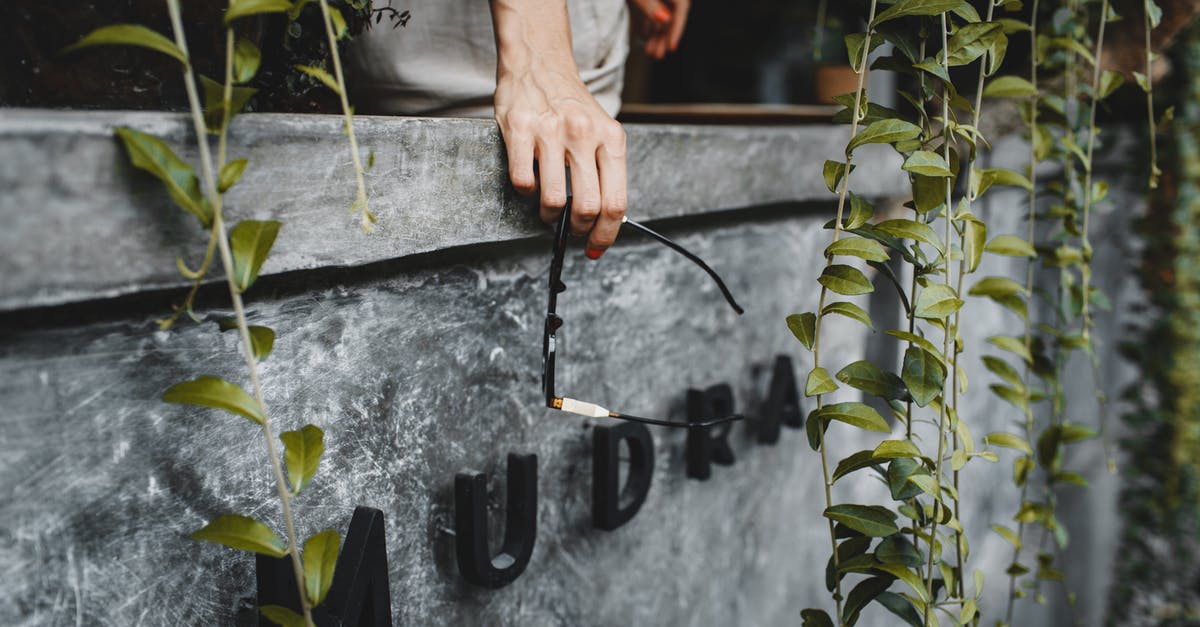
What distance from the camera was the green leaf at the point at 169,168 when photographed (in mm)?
630

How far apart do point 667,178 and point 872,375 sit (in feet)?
1.41

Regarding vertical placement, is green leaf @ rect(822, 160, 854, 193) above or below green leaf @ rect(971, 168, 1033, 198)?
below

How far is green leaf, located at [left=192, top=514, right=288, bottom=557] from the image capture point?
2.27 feet

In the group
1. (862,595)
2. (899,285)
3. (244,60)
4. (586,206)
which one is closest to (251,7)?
(244,60)

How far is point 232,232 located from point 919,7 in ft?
2.19

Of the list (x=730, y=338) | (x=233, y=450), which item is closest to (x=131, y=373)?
(x=233, y=450)

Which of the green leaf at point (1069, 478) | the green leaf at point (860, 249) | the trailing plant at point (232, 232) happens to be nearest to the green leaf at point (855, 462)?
the green leaf at point (860, 249)

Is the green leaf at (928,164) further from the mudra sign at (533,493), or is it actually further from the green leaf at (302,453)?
the green leaf at (302,453)

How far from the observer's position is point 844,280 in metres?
0.93

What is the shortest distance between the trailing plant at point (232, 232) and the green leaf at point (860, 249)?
50 cm

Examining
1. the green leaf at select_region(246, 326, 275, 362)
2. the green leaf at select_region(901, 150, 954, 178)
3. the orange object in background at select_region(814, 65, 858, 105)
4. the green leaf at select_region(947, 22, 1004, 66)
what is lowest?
the green leaf at select_region(246, 326, 275, 362)

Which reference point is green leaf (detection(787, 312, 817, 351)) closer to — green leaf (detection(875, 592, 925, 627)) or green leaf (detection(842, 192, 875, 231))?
green leaf (detection(842, 192, 875, 231))

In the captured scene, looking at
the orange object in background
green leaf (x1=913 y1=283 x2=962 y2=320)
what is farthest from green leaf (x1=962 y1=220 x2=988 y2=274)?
the orange object in background

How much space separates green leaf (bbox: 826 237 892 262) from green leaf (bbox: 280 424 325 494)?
0.53 meters
